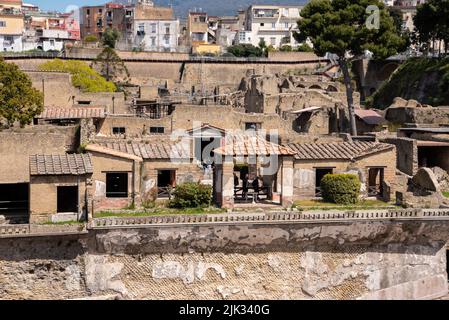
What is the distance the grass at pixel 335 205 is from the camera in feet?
83.8

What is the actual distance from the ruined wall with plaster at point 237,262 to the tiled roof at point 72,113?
14.3 m

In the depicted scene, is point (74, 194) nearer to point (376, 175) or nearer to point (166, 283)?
point (166, 283)

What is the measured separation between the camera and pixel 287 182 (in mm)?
25984

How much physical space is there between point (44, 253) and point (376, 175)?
1411 cm

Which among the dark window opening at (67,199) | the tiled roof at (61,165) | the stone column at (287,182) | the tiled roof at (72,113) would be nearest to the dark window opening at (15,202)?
the dark window opening at (67,199)

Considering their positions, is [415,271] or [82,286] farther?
[415,271]

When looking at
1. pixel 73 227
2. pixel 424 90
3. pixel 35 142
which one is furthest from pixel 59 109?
pixel 424 90

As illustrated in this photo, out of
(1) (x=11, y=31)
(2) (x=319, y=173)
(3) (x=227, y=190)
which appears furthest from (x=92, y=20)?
(3) (x=227, y=190)

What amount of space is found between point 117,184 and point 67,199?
6.84 ft

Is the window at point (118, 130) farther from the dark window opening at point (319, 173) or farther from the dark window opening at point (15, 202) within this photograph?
the dark window opening at point (319, 173)

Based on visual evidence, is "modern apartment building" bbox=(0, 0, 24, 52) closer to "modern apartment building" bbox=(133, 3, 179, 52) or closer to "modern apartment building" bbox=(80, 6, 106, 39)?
"modern apartment building" bbox=(133, 3, 179, 52)

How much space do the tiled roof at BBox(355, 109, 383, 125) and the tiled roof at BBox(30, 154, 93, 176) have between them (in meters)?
21.2

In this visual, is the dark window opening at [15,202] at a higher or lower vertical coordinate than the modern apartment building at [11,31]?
lower

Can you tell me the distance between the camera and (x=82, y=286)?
22.0 m
